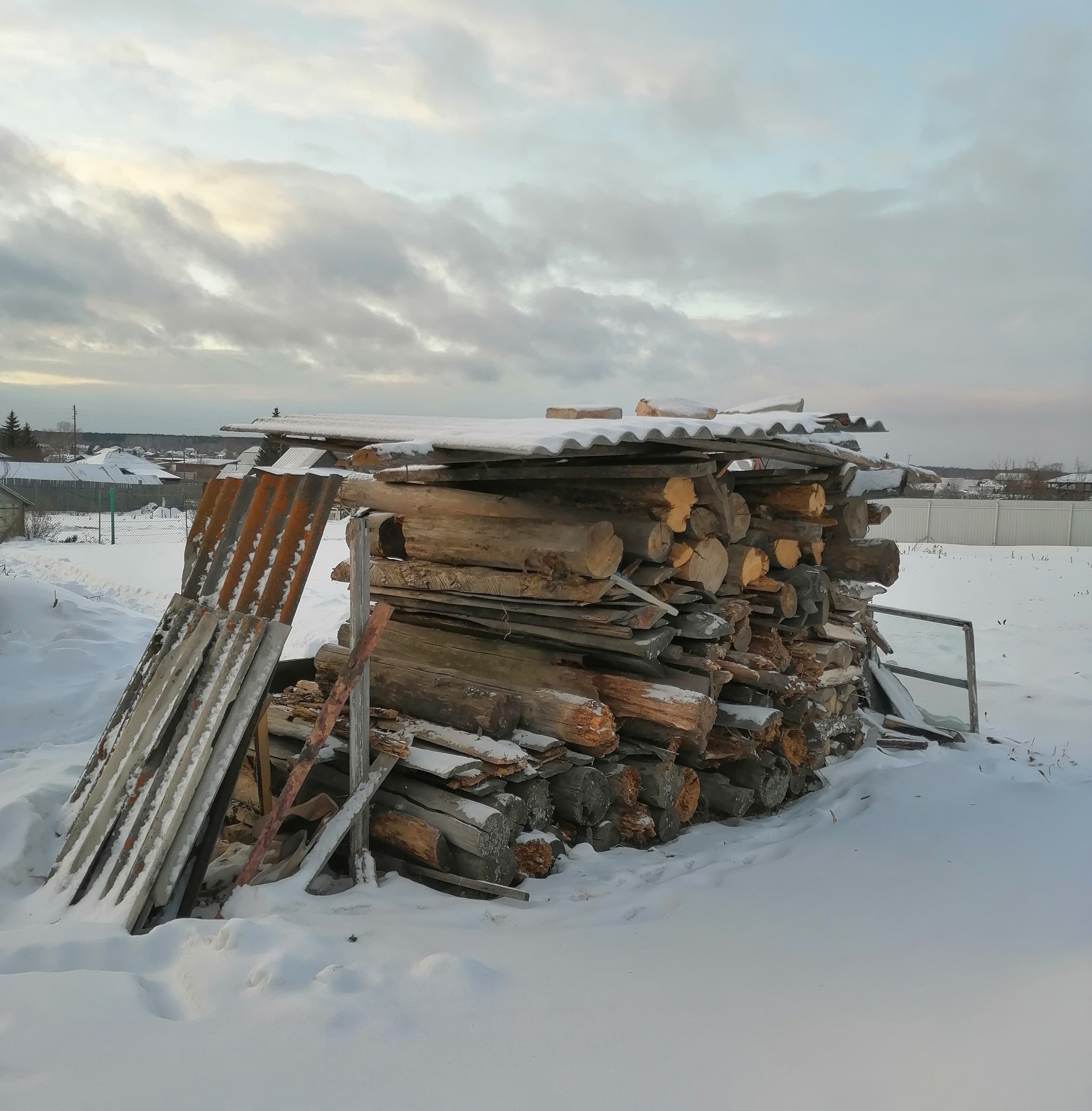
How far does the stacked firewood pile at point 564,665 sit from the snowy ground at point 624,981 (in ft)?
1.04

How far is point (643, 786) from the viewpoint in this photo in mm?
4719

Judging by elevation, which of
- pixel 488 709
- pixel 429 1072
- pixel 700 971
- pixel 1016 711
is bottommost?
pixel 1016 711

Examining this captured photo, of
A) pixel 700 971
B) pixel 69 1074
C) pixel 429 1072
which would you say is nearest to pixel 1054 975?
pixel 700 971

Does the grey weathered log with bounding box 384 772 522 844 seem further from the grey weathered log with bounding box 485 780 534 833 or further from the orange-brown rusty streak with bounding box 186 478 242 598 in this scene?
the orange-brown rusty streak with bounding box 186 478 242 598

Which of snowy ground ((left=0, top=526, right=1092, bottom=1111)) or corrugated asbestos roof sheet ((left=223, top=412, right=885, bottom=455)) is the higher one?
corrugated asbestos roof sheet ((left=223, top=412, right=885, bottom=455))

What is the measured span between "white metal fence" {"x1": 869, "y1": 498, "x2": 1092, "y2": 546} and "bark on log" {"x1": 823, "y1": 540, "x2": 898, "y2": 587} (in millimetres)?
21024

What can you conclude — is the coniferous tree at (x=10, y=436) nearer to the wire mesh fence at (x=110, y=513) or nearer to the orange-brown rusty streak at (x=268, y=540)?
the wire mesh fence at (x=110, y=513)

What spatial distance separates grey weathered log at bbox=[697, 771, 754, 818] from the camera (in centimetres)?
521

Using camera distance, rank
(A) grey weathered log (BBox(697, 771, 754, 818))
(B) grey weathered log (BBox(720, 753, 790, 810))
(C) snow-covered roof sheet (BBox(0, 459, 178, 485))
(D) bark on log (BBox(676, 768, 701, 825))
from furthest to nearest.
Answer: (C) snow-covered roof sheet (BBox(0, 459, 178, 485)) → (B) grey weathered log (BBox(720, 753, 790, 810)) → (A) grey weathered log (BBox(697, 771, 754, 818)) → (D) bark on log (BBox(676, 768, 701, 825))

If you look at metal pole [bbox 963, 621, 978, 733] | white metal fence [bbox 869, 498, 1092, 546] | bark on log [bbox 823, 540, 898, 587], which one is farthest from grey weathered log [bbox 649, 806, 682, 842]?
white metal fence [bbox 869, 498, 1092, 546]

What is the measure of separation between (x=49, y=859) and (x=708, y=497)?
408cm

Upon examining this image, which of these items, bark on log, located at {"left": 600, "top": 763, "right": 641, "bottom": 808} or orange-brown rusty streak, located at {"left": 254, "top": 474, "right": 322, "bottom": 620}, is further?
bark on log, located at {"left": 600, "top": 763, "right": 641, "bottom": 808}

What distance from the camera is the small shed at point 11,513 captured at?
1917cm

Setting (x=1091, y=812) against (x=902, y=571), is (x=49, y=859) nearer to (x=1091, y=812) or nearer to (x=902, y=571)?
(x=1091, y=812)
